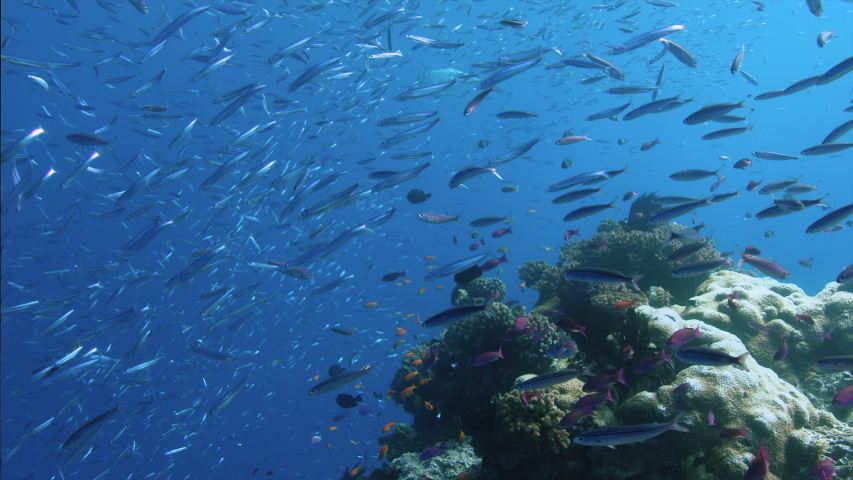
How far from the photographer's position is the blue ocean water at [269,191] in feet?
37.5

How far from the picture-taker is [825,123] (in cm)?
10694

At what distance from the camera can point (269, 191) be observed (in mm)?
9672

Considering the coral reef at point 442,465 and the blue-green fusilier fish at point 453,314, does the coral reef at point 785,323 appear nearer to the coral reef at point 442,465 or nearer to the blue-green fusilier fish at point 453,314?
the coral reef at point 442,465

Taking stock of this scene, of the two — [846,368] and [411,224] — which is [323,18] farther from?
[411,224]

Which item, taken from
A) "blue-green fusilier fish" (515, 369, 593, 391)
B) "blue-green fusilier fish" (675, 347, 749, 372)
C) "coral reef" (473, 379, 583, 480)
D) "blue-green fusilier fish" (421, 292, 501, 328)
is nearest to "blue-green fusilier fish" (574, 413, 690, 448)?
"blue-green fusilier fish" (515, 369, 593, 391)

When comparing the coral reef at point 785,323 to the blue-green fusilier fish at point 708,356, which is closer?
the blue-green fusilier fish at point 708,356

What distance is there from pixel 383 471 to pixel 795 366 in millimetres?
8050

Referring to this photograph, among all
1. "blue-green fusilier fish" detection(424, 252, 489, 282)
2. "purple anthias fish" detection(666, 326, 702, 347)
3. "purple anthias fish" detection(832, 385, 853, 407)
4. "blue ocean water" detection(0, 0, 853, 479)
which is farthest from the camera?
"blue ocean water" detection(0, 0, 853, 479)

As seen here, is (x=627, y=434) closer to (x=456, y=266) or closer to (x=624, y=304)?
(x=624, y=304)

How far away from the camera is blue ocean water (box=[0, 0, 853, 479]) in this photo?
37.5ft

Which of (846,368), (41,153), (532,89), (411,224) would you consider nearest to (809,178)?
(532,89)

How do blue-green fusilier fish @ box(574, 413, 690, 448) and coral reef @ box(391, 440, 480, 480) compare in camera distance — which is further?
coral reef @ box(391, 440, 480, 480)

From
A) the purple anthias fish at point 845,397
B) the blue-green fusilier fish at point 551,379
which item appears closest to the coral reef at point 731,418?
the purple anthias fish at point 845,397

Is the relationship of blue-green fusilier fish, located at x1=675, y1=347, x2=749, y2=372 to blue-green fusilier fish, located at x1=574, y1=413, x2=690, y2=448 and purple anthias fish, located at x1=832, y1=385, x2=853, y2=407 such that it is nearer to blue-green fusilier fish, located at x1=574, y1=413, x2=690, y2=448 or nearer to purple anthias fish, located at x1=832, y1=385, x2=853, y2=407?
blue-green fusilier fish, located at x1=574, y1=413, x2=690, y2=448
